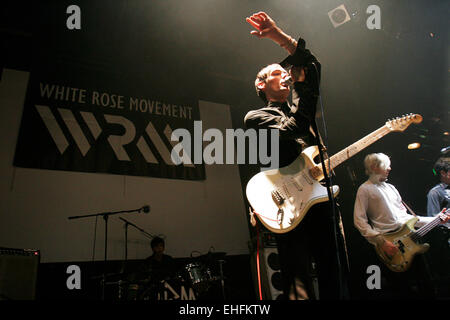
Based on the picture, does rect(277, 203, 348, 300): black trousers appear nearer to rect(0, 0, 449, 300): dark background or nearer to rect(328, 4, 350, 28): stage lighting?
rect(0, 0, 449, 300): dark background

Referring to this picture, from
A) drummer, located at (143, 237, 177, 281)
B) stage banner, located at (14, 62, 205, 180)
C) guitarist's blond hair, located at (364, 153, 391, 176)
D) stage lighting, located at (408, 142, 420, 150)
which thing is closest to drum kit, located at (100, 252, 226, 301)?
drummer, located at (143, 237, 177, 281)

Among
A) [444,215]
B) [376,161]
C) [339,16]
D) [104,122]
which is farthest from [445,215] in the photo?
[104,122]

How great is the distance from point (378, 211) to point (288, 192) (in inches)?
86.6

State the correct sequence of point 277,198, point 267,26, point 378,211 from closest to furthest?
point 267,26, point 277,198, point 378,211

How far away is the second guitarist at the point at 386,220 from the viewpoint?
3.26 metres

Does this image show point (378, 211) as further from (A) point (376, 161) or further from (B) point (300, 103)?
(B) point (300, 103)

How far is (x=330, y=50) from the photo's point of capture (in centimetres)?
389

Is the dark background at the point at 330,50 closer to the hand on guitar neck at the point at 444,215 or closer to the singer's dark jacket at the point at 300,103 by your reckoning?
the hand on guitar neck at the point at 444,215

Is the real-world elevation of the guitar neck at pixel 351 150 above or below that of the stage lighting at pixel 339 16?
below

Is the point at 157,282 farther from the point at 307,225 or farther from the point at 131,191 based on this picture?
the point at 307,225

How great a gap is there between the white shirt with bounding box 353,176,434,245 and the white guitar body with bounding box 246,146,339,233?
201 cm

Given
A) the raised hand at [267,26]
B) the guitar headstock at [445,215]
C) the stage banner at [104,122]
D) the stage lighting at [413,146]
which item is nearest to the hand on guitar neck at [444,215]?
the guitar headstock at [445,215]

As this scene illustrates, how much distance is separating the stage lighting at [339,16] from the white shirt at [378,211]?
6.05 feet
